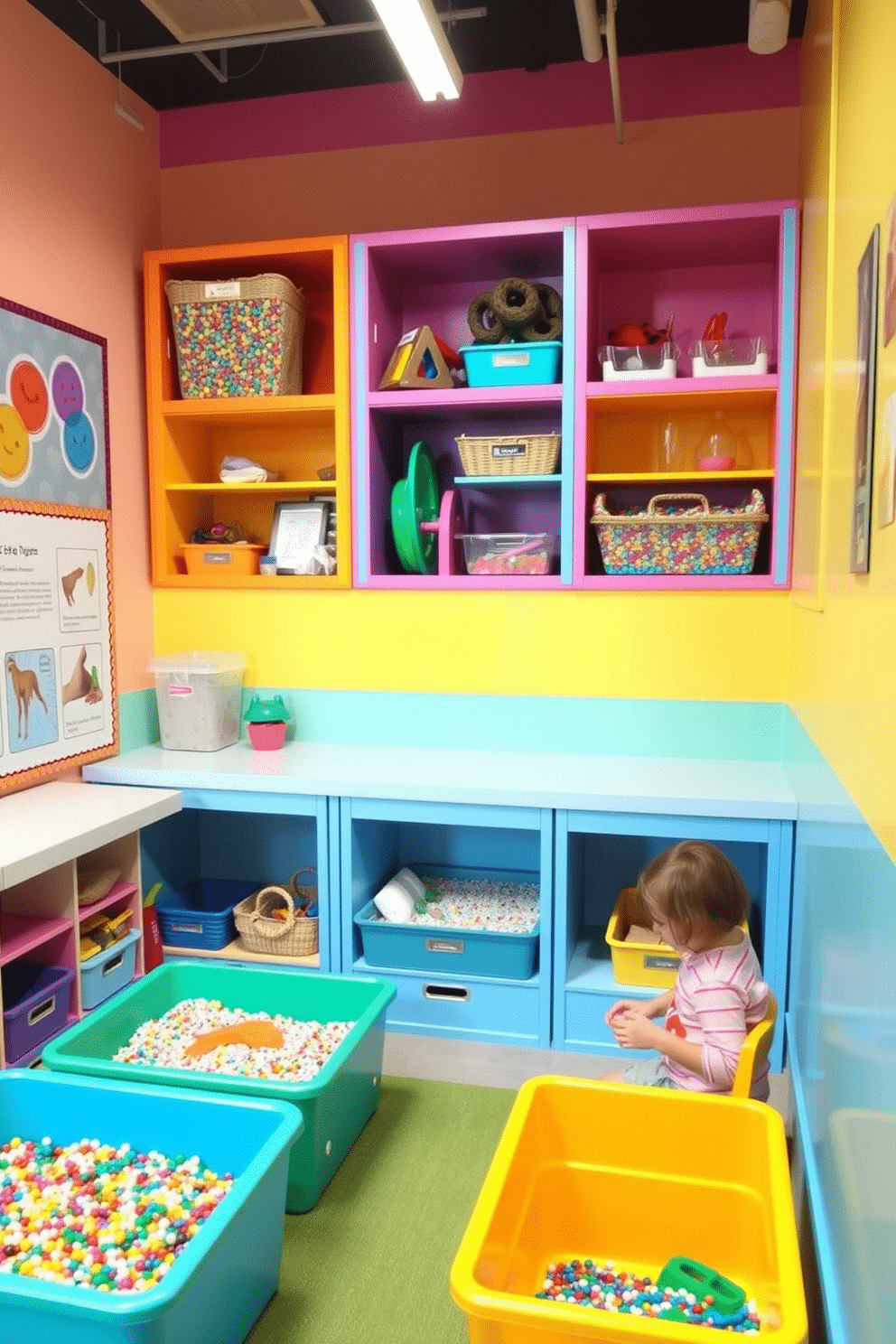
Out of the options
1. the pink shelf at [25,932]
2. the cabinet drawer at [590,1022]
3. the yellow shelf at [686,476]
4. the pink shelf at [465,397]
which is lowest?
the cabinet drawer at [590,1022]

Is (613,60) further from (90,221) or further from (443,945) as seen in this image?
(443,945)

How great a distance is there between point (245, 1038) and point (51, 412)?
69.2 inches

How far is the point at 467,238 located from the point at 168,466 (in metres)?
1.21

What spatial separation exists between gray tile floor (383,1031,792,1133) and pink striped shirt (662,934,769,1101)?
739 millimetres

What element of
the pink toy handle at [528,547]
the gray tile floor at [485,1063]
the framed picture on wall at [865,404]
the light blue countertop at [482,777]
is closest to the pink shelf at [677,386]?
the pink toy handle at [528,547]

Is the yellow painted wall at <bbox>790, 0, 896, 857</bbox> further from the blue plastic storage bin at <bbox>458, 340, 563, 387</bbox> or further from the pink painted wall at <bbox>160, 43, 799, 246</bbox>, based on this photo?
the blue plastic storage bin at <bbox>458, 340, 563, 387</bbox>

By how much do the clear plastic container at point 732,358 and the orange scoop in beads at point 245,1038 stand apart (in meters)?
2.11

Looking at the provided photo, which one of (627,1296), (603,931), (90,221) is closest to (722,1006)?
(627,1296)

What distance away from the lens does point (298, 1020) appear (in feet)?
8.54

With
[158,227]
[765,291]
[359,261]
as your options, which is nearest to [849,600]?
[765,291]

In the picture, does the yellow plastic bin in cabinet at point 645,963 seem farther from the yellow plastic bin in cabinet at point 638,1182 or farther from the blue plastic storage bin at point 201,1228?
the blue plastic storage bin at point 201,1228

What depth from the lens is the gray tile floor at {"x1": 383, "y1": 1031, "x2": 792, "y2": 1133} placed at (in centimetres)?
259

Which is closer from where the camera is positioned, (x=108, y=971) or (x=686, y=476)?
(x=108, y=971)

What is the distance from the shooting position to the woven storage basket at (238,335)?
313 cm
